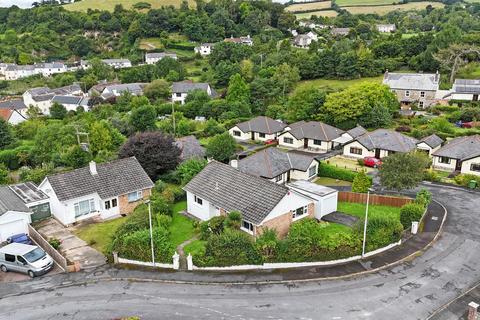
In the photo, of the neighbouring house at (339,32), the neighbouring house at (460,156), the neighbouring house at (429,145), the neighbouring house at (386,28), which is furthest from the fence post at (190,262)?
the neighbouring house at (386,28)

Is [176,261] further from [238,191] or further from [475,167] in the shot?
[475,167]

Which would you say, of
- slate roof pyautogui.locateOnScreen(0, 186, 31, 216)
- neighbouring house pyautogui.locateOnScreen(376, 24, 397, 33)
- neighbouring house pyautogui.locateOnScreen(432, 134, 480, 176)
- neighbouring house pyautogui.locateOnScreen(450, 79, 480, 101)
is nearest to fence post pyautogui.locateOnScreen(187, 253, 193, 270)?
slate roof pyautogui.locateOnScreen(0, 186, 31, 216)

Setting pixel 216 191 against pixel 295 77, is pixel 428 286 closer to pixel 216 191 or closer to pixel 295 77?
pixel 216 191

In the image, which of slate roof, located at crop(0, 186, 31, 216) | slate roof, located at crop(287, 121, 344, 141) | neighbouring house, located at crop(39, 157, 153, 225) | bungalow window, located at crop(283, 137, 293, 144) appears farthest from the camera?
bungalow window, located at crop(283, 137, 293, 144)

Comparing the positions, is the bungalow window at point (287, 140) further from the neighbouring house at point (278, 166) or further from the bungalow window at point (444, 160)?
the bungalow window at point (444, 160)

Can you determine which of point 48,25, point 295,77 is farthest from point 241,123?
point 48,25

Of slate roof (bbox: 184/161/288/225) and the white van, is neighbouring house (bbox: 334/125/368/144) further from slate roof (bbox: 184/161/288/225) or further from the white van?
the white van
